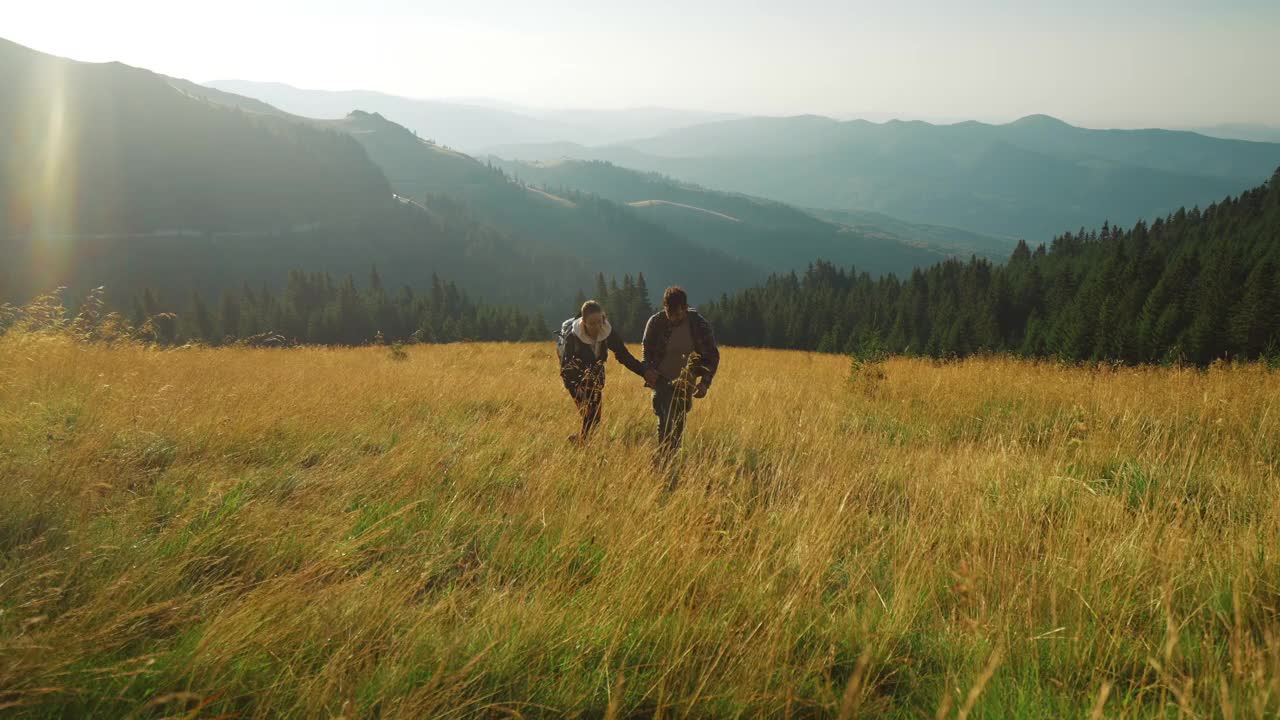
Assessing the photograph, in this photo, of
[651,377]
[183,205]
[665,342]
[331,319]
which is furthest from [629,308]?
[183,205]

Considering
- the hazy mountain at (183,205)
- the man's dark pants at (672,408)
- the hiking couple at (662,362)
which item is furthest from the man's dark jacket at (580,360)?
the hazy mountain at (183,205)

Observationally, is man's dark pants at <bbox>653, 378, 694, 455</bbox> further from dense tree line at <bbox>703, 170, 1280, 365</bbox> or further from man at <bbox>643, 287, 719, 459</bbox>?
dense tree line at <bbox>703, 170, 1280, 365</bbox>

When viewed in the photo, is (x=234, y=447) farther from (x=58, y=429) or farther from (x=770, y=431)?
(x=770, y=431)

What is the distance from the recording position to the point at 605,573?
2742mm

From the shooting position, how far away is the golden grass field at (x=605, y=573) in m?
1.97

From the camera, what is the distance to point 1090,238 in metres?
105

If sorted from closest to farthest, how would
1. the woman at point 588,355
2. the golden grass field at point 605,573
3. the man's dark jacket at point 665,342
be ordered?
the golden grass field at point 605,573 → the man's dark jacket at point 665,342 → the woman at point 588,355

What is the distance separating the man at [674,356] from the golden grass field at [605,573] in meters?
0.72

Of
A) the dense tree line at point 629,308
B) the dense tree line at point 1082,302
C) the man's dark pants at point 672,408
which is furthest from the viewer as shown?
the dense tree line at point 629,308

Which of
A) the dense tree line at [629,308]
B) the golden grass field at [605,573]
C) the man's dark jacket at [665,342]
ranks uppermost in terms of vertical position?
the man's dark jacket at [665,342]

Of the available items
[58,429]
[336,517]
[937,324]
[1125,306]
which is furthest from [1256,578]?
[937,324]

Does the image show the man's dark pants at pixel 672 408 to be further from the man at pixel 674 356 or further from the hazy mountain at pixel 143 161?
the hazy mountain at pixel 143 161

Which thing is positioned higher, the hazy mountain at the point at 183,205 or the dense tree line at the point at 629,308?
the hazy mountain at the point at 183,205

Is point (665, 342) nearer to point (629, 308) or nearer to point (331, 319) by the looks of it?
point (629, 308)
